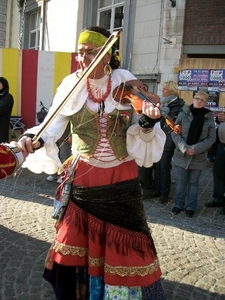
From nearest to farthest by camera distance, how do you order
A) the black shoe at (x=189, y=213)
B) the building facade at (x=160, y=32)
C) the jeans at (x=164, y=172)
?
the black shoe at (x=189, y=213) < the jeans at (x=164, y=172) < the building facade at (x=160, y=32)

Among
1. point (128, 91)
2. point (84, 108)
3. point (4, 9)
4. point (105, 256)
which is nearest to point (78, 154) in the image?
point (84, 108)

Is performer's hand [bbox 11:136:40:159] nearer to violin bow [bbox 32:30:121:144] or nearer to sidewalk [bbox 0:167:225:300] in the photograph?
violin bow [bbox 32:30:121:144]

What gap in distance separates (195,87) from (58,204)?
6682 millimetres

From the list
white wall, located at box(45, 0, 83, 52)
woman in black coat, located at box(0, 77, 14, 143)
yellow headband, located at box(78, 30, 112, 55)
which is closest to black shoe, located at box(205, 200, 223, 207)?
woman in black coat, located at box(0, 77, 14, 143)

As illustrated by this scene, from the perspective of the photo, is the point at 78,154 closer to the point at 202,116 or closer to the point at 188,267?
the point at 188,267

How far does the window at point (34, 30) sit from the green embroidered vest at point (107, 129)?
39.9 feet

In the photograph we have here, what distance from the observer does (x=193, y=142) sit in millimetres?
4559

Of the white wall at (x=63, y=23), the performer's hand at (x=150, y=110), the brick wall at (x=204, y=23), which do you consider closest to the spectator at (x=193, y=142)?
the performer's hand at (x=150, y=110)

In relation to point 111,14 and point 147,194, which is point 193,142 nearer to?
point 147,194

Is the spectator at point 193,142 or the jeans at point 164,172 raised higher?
the spectator at point 193,142

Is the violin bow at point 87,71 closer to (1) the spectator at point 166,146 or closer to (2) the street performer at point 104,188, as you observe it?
(2) the street performer at point 104,188

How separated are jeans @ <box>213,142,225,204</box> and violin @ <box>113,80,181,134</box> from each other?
3377 mm

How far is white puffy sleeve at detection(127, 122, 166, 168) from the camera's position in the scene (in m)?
1.95

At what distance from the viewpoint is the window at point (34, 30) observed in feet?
44.4
